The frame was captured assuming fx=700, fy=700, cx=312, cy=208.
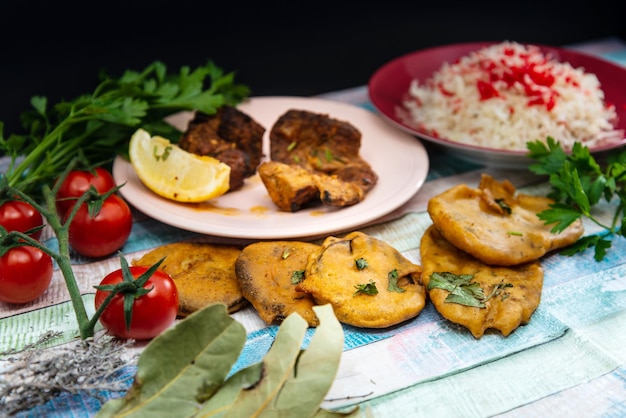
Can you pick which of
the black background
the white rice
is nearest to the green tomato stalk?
the black background

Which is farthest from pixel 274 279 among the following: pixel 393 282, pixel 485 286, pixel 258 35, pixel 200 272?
pixel 258 35

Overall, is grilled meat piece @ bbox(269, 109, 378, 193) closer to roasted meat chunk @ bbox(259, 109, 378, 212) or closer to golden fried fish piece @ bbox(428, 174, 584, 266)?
roasted meat chunk @ bbox(259, 109, 378, 212)

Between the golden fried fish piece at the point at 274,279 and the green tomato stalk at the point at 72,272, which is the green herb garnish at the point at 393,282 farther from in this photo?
the green tomato stalk at the point at 72,272

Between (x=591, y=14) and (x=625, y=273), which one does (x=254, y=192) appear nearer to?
(x=625, y=273)

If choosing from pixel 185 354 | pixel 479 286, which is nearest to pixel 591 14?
pixel 479 286

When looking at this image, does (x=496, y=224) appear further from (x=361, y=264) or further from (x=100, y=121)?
(x=100, y=121)

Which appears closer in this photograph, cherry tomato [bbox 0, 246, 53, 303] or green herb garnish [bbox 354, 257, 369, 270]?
cherry tomato [bbox 0, 246, 53, 303]

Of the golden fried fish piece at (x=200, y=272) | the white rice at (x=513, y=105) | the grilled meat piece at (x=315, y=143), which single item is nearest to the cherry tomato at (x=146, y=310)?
the golden fried fish piece at (x=200, y=272)
